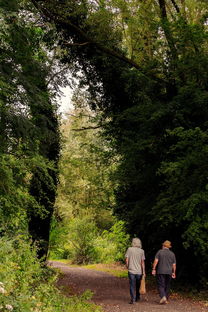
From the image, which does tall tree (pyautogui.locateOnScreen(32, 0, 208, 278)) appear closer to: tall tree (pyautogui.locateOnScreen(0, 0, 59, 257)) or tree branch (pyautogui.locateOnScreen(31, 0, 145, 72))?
tree branch (pyautogui.locateOnScreen(31, 0, 145, 72))

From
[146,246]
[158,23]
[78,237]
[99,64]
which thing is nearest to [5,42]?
[158,23]

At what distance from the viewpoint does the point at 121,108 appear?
55.6 ft

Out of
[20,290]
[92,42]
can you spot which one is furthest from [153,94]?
[20,290]

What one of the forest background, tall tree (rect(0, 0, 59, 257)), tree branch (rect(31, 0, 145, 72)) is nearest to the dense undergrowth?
the forest background

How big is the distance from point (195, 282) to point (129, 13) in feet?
32.4

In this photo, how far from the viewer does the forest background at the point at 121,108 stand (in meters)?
9.89

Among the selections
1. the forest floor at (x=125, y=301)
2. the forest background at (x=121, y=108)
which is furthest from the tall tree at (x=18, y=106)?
the forest floor at (x=125, y=301)

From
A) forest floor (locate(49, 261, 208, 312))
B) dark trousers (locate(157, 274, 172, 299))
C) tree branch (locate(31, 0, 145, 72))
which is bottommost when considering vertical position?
forest floor (locate(49, 261, 208, 312))

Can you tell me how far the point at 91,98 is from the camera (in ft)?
59.1

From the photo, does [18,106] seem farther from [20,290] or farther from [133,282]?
[20,290]

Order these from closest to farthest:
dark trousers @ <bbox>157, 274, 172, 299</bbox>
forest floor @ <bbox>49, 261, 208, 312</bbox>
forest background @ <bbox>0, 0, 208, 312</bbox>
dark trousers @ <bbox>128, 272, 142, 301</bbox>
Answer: forest floor @ <bbox>49, 261, 208, 312</bbox> < dark trousers @ <bbox>128, 272, 142, 301</bbox> < forest background @ <bbox>0, 0, 208, 312</bbox> < dark trousers @ <bbox>157, 274, 172, 299</bbox>

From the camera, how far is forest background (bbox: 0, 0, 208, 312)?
9.89 metres

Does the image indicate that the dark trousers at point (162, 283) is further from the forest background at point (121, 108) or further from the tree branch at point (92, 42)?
the tree branch at point (92, 42)

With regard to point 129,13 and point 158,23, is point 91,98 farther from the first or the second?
point 158,23
